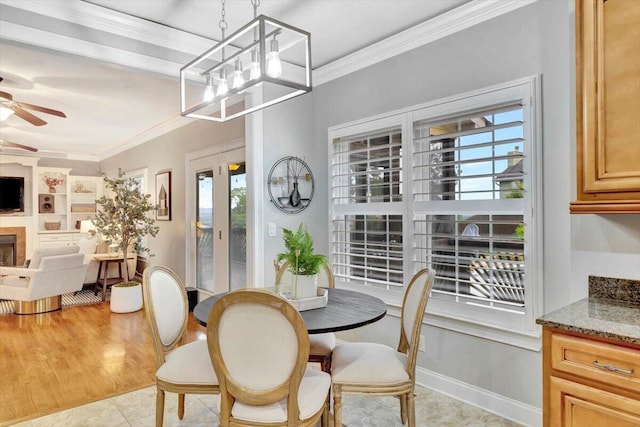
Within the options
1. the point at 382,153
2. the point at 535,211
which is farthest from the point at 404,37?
the point at 535,211

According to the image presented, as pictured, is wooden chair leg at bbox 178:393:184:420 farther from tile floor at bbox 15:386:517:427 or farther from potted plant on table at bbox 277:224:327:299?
potted plant on table at bbox 277:224:327:299

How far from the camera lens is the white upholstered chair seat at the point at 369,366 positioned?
2023 millimetres

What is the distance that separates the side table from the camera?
20.6ft

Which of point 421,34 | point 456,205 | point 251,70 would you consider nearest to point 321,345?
point 456,205

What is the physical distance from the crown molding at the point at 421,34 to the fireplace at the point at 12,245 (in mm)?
7194

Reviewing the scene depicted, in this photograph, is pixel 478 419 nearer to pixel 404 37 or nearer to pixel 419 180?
pixel 419 180

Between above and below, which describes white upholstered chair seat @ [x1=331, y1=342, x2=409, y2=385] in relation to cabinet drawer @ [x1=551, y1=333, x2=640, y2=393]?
below

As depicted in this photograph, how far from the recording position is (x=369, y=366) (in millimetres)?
2072

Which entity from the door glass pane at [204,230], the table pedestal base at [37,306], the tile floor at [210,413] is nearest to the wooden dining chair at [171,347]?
the tile floor at [210,413]

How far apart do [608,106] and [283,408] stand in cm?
189

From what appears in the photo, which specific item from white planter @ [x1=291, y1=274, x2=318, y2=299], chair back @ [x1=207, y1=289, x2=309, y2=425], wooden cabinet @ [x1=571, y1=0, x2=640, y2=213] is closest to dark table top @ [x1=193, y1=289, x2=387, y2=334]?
white planter @ [x1=291, y1=274, x2=318, y2=299]

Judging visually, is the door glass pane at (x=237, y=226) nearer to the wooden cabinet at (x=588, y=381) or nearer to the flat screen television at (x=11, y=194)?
the wooden cabinet at (x=588, y=381)

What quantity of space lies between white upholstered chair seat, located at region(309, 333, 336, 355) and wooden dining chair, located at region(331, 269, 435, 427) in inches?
3.2

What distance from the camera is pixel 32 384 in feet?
9.98
